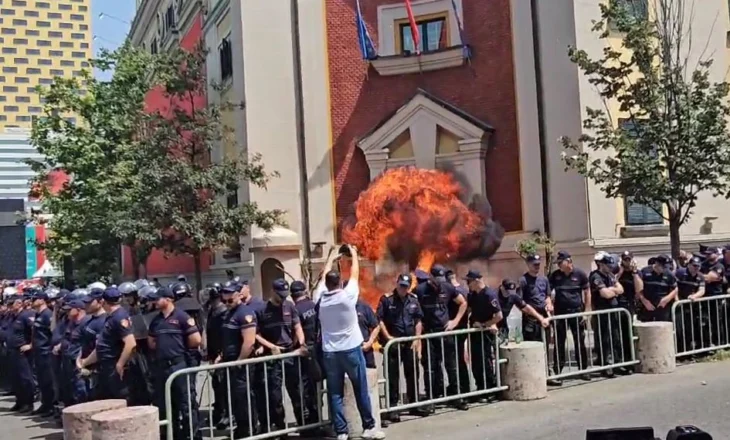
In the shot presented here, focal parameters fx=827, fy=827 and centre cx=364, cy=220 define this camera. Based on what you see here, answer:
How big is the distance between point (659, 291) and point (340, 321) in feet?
19.3

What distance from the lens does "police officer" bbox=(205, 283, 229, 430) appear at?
9.30 m

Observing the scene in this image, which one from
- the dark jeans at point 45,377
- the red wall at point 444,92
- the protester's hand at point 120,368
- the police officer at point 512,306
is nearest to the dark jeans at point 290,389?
the protester's hand at point 120,368

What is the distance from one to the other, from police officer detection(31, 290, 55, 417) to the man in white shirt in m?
5.91

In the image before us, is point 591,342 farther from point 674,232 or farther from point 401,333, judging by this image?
point 674,232

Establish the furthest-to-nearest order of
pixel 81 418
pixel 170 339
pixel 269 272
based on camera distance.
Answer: pixel 269 272
pixel 170 339
pixel 81 418

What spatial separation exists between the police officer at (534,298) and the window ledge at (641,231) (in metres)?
9.09

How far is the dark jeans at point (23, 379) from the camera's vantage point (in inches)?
513

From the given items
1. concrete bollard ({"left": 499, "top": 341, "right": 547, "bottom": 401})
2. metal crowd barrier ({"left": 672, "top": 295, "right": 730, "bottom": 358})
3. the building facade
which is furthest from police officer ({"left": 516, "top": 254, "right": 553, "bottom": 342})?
the building facade

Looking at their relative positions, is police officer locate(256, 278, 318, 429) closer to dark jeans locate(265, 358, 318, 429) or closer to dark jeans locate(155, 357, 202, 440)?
dark jeans locate(265, 358, 318, 429)

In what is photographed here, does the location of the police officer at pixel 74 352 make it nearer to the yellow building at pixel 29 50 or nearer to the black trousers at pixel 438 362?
the black trousers at pixel 438 362

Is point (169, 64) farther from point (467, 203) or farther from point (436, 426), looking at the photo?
point (436, 426)

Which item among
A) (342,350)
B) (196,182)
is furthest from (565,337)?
(196,182)

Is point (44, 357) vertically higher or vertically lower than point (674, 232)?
lower

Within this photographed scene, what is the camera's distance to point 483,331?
10.1m
